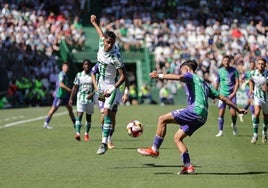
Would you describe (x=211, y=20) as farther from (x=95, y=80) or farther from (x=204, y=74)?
(x=95, y=80)

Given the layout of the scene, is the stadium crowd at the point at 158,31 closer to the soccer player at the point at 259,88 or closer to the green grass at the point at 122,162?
the green grass at the point at 122,162

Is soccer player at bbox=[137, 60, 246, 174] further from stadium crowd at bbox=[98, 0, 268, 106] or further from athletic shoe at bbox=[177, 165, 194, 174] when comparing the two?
stadium crowd at bbox=[98, 0, 268, 106]

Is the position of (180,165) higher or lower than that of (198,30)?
lower

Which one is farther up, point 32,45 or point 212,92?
point 32,45

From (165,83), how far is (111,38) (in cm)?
2940

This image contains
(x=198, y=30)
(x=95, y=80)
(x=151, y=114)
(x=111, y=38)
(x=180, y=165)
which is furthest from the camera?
(x=198, y=30)

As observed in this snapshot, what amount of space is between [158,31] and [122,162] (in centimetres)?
3233

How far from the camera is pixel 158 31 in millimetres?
47219

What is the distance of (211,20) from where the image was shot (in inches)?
1929

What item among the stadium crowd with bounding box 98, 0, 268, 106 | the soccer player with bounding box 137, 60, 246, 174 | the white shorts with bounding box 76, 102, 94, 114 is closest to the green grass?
the soccer player with bounding box 137, 60, 246, 174

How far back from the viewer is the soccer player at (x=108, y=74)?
52.7 feet

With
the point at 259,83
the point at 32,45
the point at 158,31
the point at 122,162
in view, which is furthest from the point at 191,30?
the point at 122,162

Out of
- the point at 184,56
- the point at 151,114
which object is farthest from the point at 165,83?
the point at 151,114

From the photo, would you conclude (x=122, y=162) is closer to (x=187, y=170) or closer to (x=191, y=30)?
(x=187, y=170)
